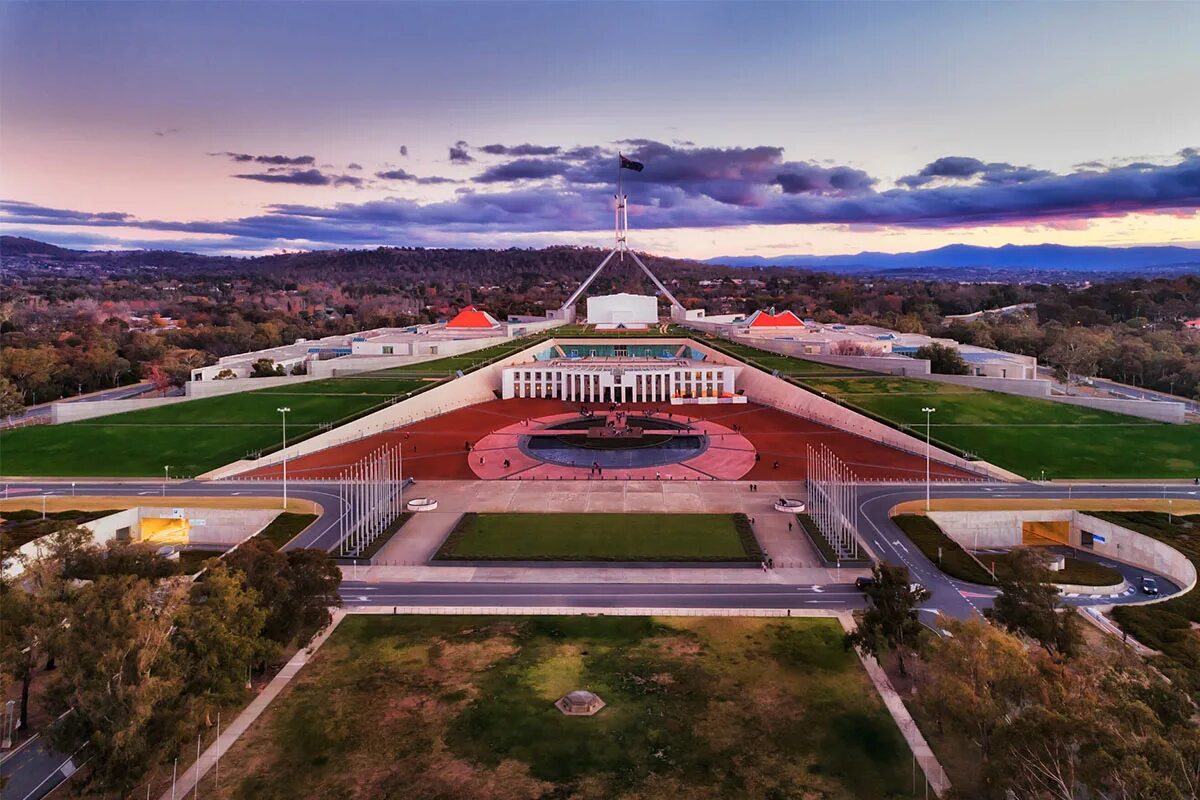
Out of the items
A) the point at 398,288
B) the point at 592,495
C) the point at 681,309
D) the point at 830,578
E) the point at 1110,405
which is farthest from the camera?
the point at 398,288

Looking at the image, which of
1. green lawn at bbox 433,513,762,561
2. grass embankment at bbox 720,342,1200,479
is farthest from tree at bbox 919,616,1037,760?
grass embankment at bbox 720,342,1200,479

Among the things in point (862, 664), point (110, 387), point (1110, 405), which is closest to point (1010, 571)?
point (862, 664)

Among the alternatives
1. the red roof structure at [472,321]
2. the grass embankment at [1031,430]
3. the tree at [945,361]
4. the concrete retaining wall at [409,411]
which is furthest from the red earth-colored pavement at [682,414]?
the red roof structure at [472,321]

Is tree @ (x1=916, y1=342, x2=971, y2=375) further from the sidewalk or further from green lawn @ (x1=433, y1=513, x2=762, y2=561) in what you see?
the sidewalk

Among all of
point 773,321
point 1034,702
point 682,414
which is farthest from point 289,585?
point 773,321

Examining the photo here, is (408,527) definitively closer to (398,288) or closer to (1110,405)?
(1110,405)

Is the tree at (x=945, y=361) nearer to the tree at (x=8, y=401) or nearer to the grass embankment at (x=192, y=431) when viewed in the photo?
the grass embankment at (x=192, y=431)
